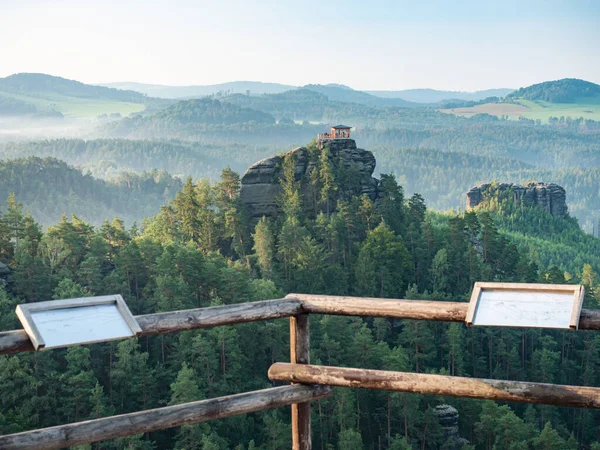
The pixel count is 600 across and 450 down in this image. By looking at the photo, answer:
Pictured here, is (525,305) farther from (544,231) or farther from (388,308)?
(544,231)

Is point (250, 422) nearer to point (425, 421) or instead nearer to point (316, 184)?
point (425, 421)

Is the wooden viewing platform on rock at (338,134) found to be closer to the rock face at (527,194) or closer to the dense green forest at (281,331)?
the dense green forest at (281,331)

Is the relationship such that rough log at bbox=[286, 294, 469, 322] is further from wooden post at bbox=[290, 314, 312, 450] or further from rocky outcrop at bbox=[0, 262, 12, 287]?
rocky outcrop at bbox=[0, 262, 12, 287]

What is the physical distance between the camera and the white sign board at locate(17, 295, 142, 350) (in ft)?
21.6

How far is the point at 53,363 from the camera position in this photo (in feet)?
168

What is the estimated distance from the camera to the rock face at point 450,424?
57562mm

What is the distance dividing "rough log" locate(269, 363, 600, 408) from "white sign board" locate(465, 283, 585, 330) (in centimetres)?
81

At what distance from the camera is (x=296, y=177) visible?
77.6m

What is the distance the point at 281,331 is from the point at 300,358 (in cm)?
5123

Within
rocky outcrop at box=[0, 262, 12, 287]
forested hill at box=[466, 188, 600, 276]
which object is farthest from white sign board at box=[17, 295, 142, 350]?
forested hill at box=[466, 188, 600, 276]

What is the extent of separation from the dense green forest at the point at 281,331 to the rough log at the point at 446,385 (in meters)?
37.4

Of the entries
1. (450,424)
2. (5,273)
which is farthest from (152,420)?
(5,273)

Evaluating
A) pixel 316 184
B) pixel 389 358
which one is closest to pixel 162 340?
pixel 389 358

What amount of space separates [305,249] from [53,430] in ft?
213
